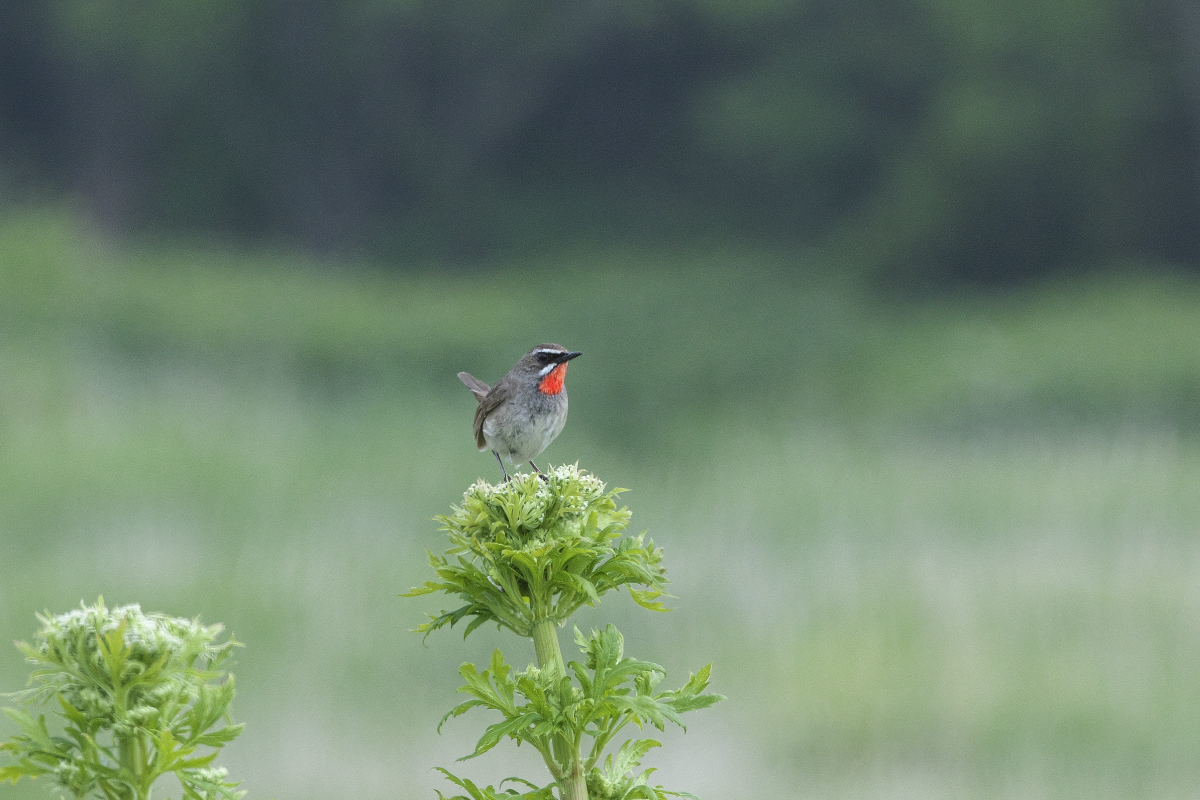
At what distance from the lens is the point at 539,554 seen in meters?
1.51

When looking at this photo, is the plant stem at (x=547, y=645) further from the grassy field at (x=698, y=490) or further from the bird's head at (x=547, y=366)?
the grassy field at (x=698, y=490)

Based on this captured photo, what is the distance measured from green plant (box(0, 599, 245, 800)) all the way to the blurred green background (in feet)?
23.1

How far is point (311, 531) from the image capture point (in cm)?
1307

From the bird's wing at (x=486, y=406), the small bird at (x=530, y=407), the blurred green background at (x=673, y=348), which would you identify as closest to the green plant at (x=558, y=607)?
the small bird at (x=530, y=407)

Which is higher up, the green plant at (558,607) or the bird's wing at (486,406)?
the bird's wing at (486,406)

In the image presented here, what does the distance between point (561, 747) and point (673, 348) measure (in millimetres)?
20654

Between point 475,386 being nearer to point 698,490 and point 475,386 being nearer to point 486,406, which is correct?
point 486,406

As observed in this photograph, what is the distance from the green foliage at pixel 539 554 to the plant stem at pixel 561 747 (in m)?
0.01

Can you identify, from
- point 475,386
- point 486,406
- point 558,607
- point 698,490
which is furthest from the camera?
Answer: point 698,490

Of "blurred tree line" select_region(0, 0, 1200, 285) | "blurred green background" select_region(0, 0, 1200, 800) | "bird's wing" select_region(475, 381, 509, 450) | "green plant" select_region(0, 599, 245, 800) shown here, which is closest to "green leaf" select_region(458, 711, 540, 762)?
"green plant" select_region(0, 599, 245, 800)

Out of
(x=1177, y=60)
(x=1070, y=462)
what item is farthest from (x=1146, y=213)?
(x=1070, y=462)

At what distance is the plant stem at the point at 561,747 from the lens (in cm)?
146

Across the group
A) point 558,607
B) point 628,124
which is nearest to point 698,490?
point 628,124

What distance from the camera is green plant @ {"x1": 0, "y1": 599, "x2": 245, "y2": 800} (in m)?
1.30
